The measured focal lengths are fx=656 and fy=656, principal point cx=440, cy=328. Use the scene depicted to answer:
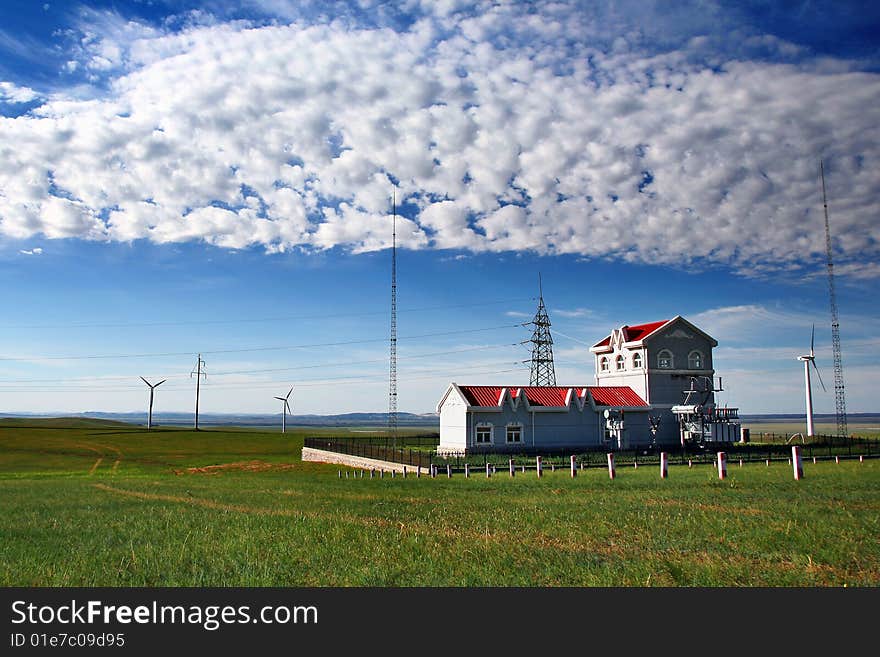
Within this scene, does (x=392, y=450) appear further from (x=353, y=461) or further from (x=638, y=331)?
(x=638, y=331)

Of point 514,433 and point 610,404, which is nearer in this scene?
point 514,433

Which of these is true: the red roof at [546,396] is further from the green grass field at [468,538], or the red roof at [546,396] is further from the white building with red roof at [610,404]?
the green grass field at [468,538]

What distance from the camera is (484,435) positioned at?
56.1 metres

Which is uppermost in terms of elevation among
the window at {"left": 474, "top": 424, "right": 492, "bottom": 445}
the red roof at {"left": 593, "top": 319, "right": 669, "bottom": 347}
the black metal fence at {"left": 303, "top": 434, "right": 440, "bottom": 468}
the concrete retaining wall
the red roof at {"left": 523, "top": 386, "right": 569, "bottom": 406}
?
the red roof at {"left": 593, "top": 319, "right": 669, "bottom": 347}

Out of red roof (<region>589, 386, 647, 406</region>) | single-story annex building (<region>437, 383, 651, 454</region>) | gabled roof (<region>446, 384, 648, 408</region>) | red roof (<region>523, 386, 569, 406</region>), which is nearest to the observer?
single-story annex building (<region>437, 383, 651, 454</region>)

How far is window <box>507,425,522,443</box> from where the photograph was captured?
56594 millimetres

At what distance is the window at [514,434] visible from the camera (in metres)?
56.6

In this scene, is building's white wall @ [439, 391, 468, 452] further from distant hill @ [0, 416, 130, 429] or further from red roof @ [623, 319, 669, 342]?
distant hill @ [0, 416, 130, 429]

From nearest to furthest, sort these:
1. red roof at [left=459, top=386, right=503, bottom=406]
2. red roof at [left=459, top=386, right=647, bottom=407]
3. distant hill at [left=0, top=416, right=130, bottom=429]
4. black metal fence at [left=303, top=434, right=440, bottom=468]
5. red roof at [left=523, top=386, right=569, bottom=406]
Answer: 1. black metal fence at [left=303, top=434, right=440, bottom=468]
2. red roof at [left=459, top=386, right=503, bottom=406]
3. red roof at [left=459, top=386, right=647, bottom=407]
4. red roof at [left=523, top=386, right=569, bottom=406]
5. distant hill at [left=0, top=416, right=130, bottom=429]

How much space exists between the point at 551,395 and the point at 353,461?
18.8 metres

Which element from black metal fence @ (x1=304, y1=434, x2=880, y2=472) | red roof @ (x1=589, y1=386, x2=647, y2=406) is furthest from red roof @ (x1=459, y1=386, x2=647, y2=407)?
black metal fence @ (x1=304, y1=434, x2=880, y2=472)

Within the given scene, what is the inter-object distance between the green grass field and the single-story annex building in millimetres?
34553

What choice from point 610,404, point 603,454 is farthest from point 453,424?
point 610,404

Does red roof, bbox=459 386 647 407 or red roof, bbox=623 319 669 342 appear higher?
red roof, bbox=623 319 669 342
